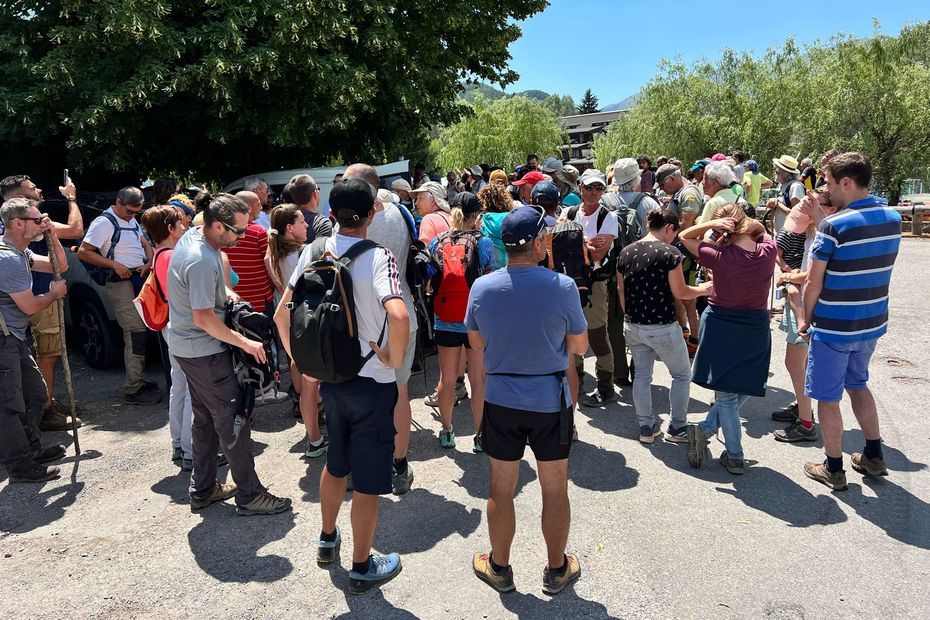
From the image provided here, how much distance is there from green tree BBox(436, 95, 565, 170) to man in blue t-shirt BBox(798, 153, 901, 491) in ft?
159

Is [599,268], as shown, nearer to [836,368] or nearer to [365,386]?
[836,368]

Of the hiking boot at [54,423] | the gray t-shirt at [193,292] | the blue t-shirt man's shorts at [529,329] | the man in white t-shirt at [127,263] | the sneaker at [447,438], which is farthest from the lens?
the man in white t-shirt at [127,263]

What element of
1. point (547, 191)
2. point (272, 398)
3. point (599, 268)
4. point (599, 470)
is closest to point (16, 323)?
point (272, 398)

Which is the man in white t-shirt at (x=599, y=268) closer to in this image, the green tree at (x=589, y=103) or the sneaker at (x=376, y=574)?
the sneaker at (x=376, y=574)

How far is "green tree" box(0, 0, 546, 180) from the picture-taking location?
931cm

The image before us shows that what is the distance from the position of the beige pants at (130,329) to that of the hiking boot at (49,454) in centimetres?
117

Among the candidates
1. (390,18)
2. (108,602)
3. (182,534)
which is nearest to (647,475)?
(182,534)

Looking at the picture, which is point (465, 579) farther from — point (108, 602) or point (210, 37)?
point (210, 37)

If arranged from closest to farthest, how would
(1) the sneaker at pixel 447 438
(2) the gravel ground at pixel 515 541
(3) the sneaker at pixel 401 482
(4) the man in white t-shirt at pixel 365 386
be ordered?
1. (4) the man in white t-shirt at pixel 365 386
2. (2) the gravel ground at pixel 515 541
3. (3) the sneaker at pixel 401 482
4. (1) the sneaker at pixel 447 438

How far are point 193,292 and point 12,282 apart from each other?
5.48ft

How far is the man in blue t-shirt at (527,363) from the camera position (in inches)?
119

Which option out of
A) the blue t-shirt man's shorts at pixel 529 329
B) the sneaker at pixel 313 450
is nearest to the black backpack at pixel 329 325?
the blue t-shirt man's shorts at pixel 529 329

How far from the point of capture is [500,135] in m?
54.4

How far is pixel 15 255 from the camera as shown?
177 inches
